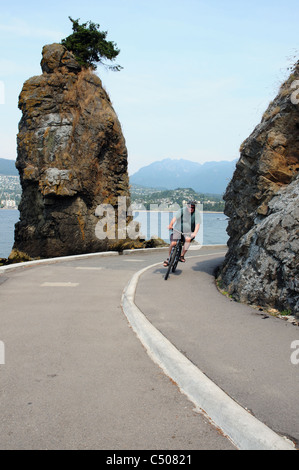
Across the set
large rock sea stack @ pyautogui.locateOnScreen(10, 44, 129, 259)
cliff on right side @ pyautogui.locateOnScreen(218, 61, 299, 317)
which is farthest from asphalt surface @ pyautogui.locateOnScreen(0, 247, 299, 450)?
large rock sea stack @ pyautogui.locateOnScreen(10, 44, 129, 259)

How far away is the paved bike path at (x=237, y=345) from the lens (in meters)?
3.49

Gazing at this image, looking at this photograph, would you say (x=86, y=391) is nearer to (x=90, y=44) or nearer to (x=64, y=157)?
(x=64, y=157)

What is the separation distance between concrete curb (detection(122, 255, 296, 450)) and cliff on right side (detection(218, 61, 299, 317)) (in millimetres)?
2539

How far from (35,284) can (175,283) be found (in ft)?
11.8

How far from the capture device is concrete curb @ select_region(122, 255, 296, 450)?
9.43 feet

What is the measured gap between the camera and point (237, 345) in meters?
5.07

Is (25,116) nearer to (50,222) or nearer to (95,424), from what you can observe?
(50,222)

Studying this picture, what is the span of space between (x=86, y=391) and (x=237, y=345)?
81.2 inches

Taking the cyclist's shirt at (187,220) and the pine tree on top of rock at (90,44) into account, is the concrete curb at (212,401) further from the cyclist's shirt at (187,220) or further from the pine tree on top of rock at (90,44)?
the pine tree on top of rock at (90,44)

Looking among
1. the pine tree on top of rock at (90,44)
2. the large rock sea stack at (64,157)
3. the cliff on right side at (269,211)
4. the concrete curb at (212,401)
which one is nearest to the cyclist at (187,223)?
the cliff on right side at (269,211)

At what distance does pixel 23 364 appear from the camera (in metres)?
4.59

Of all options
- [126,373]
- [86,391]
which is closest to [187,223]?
[126,373]

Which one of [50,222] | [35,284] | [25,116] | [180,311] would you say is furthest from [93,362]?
[25,116]

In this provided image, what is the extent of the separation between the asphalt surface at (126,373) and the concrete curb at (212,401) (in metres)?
0.09
